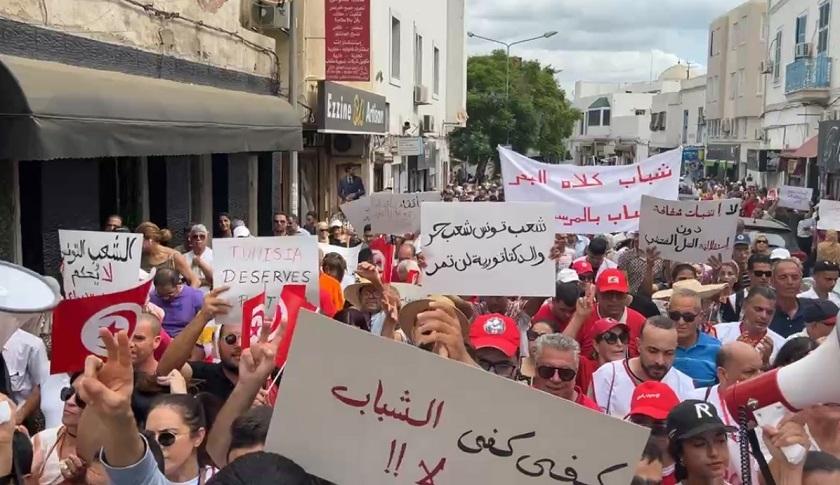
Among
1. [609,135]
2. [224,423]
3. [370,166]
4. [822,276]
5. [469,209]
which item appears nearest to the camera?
[224,423]

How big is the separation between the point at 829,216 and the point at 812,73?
22787 millimetres

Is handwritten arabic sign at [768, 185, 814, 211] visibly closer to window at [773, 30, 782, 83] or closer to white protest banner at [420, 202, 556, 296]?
white protest banner at [420, 202, 556, 296]

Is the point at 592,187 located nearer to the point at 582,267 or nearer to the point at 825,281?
the point at 582,267

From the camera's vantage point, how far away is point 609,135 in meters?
104

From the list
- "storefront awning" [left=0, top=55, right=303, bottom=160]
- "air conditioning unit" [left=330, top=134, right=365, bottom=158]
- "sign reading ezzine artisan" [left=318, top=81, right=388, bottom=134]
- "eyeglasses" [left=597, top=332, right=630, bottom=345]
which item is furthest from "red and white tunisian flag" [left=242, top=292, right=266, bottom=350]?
"air conditioning unit" [left=330, top=134, right=365, bottom=158]

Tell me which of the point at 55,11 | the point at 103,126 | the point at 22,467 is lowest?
the point at 22,467

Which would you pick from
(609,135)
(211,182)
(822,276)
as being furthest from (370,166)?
(609,135)

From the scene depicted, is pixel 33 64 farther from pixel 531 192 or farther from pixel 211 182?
pixel 211 182

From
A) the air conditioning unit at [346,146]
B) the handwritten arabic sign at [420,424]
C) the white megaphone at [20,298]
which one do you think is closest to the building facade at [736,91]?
the air conditioning unit at [346,146]

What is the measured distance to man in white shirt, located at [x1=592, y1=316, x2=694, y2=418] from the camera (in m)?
5.31

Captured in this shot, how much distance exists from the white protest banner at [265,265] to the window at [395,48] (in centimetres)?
2107

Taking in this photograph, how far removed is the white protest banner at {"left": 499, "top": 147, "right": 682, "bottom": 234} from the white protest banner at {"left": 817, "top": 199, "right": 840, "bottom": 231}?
269 cm

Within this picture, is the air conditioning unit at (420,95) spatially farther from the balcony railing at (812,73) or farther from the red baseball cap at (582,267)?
the red baseball cap at (582,267)

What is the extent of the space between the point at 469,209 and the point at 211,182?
31.7 ft
